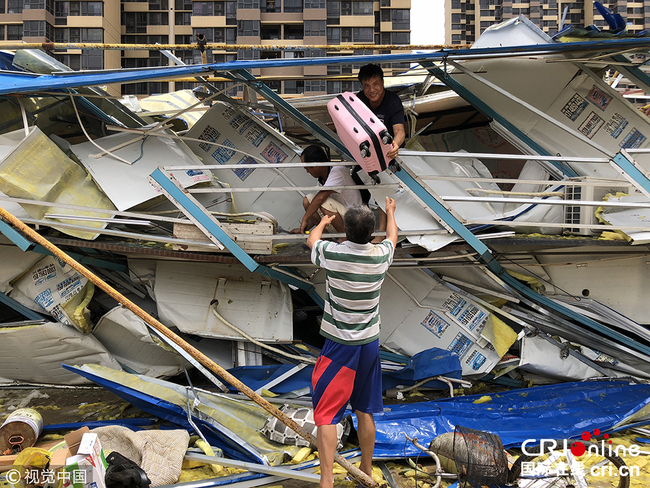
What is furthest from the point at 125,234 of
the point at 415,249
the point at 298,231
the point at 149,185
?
the point at 415,249

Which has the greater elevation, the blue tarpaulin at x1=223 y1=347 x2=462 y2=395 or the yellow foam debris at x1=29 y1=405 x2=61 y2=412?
the blue tarpaulin at x1=223 y1=347 x2=462 y2=395

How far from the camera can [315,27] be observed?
4291cm

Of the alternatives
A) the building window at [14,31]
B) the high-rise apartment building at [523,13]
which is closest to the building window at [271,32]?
the building window at [14,31]

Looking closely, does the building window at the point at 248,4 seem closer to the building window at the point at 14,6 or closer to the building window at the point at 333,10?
the building window at the point at 333,10

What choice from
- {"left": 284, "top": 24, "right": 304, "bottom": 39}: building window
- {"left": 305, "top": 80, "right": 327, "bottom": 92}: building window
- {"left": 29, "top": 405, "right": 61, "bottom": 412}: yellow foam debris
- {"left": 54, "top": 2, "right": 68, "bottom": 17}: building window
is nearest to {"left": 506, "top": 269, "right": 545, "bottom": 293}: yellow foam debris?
{"left": 29, "top": 405, "right": 61, "bottom": 412}: yellow foam debris

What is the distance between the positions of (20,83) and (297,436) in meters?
3.48

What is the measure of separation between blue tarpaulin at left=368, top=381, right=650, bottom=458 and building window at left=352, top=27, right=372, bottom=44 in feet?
143

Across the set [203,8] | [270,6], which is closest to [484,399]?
[270,6]

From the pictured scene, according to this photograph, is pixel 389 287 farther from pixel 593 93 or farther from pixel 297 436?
pixel 593 93

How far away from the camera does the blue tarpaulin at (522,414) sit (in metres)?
3.56

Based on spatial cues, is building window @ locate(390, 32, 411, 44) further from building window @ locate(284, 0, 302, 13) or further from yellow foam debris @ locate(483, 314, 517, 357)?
yellow foam debris @ locate(483, 314, 517, 357)

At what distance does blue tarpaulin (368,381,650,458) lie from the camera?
3562mm

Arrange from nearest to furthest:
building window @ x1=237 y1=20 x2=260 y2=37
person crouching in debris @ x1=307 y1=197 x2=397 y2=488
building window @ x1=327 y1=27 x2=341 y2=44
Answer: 1. person crouching in debris @ x1=307 y1=197 x2=397 y2=488
2. building window @ x1=237 y1=20 x2=260 y2=37
3. building window @ x1=327 y1=27 x2=341 y2=44

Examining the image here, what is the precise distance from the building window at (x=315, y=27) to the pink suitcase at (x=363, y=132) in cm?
4245
